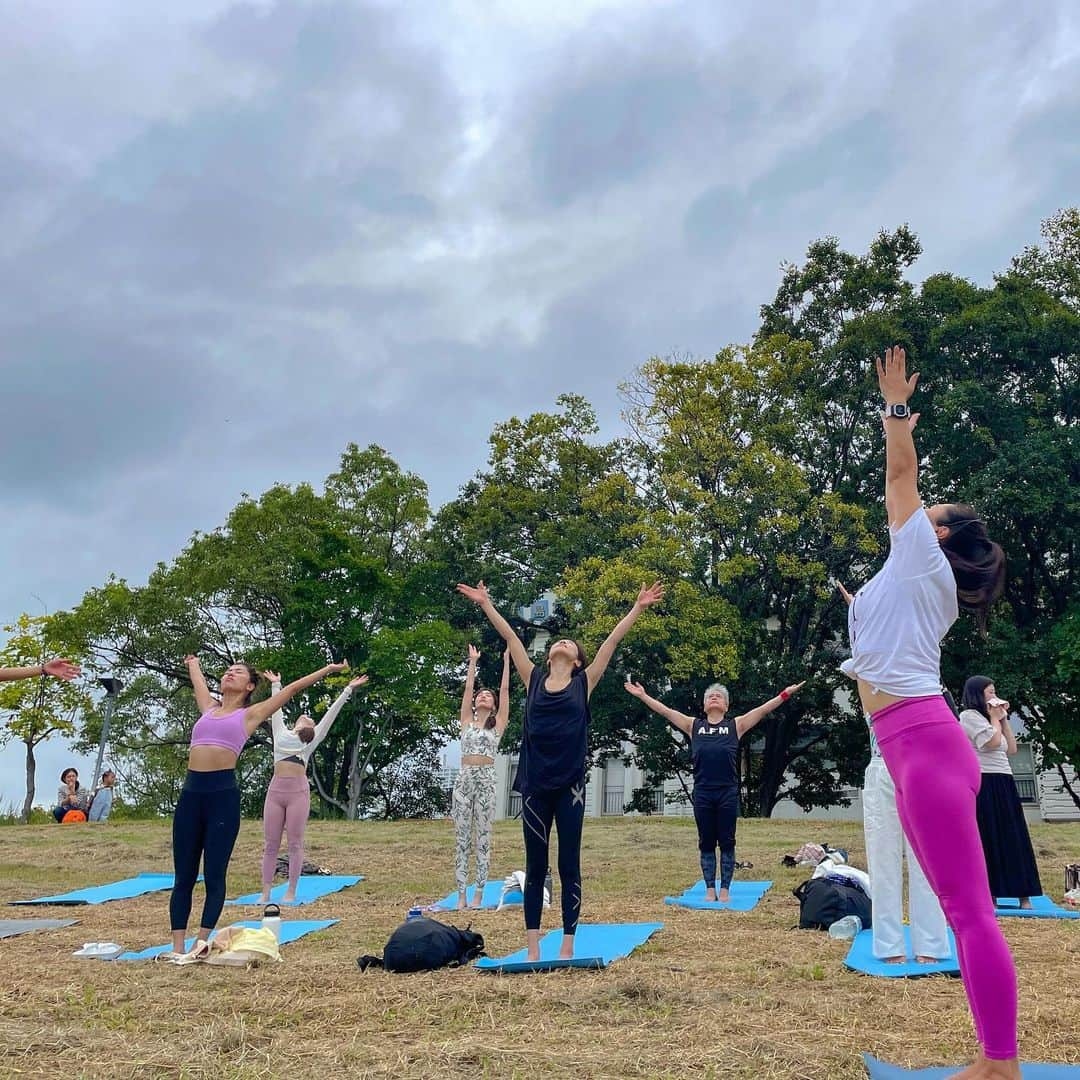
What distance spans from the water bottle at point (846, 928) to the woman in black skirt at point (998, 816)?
1.78 meters

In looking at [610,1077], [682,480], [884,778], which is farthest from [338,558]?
[610,1077]

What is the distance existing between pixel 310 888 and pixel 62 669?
235 inches

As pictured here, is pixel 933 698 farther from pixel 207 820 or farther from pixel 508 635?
pixel 207 820

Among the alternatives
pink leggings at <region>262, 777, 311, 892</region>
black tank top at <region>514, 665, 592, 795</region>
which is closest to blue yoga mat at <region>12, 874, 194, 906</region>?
pink leggings at <region>262, 777, 311, 892</region>

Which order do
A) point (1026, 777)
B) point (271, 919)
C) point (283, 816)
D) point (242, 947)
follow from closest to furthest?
point (242, 947)
point (271, 919)
point (283, 816)
point (1026, 777)

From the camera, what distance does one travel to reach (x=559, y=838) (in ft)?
21.0

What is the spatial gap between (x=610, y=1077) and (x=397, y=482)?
35.0m

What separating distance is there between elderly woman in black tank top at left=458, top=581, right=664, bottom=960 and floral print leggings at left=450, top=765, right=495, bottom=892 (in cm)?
342

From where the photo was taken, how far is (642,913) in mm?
9531

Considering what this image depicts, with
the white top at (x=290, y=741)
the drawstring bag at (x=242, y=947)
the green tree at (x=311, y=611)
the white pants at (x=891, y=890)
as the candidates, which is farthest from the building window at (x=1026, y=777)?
the drawstring bag at (x=242, y=947)

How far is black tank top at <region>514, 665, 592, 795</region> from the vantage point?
6426 millimetres

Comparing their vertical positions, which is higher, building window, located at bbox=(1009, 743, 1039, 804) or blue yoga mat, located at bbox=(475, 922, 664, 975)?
blue yoga mat, located at bbox=(475, 922, 664, 975)

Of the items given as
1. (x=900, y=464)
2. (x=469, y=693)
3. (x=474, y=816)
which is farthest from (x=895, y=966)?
(x=469, y=693)

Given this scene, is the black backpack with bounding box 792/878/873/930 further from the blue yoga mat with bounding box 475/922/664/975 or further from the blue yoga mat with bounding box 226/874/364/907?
the blue yoga mat with bounding box 226/874/364/907
